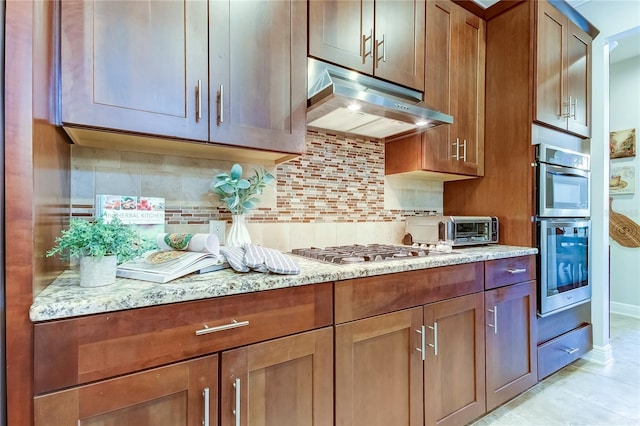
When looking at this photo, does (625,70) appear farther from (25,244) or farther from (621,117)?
(25,244)

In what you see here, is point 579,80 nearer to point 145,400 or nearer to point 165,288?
point 165,288

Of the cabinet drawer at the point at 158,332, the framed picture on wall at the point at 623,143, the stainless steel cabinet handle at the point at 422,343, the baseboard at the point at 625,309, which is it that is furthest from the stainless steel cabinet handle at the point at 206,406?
the framed picture on wall at the point at 623,143

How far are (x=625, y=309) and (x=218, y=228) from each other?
4.53 m

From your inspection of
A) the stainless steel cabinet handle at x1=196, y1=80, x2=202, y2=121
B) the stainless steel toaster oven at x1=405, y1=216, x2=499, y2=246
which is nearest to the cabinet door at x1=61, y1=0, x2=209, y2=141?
the stainless steel cabinet handle at x1=196, y1=80, x2=202, y2=121

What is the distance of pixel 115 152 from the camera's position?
4.24ft

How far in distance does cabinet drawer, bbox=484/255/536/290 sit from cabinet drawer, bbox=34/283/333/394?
1.06 m

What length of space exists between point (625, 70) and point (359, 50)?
389cm

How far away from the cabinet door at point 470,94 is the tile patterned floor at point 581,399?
1415 millimetres

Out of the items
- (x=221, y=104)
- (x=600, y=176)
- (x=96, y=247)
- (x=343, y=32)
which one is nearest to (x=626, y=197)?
(x=600, y=176)

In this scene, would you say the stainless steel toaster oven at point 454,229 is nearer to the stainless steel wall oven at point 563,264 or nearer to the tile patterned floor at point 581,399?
the stainless steel wall oven at point 563,264

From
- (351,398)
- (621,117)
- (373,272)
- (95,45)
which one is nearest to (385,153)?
(373,272)

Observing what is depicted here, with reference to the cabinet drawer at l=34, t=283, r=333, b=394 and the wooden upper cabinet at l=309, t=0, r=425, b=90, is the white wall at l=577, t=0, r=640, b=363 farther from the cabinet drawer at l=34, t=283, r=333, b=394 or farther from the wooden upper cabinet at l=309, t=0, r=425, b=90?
the cabinet drawer at l=34, t=283, r=333, b=394

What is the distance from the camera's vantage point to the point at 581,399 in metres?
1.90

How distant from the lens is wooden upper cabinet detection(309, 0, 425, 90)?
1.44 m
